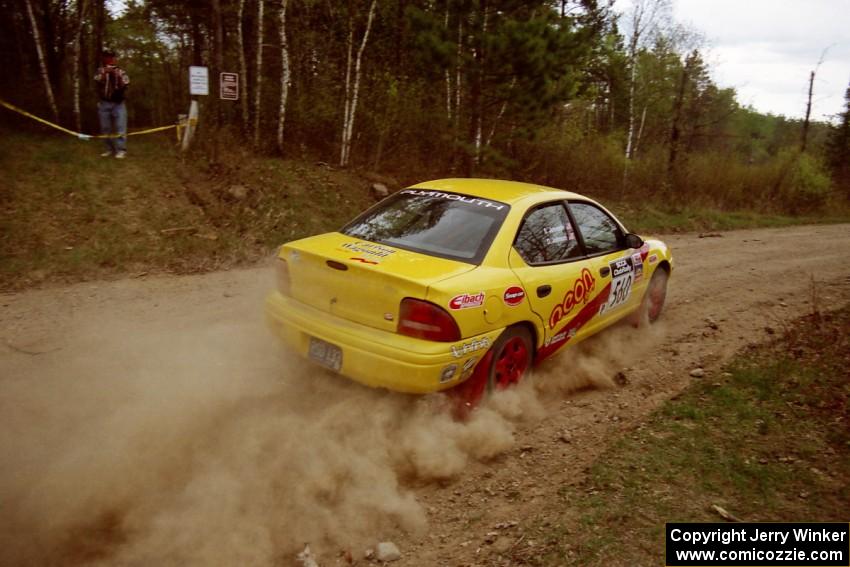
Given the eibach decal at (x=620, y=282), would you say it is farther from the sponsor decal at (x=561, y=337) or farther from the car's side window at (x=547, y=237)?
the car's side window at (x=547, y=237)

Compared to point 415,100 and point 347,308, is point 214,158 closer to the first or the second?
point 415,100

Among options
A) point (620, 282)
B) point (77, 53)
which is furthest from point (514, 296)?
point (77, 53)

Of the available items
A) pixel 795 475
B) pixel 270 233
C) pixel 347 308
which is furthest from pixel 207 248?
pixel 795 475

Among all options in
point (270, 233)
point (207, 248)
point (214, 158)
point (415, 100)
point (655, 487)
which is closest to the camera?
point (655, 487)

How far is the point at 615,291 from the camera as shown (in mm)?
5324

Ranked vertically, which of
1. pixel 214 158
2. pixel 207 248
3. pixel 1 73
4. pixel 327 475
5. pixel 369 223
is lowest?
pixel 327 475

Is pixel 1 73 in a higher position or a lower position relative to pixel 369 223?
higher

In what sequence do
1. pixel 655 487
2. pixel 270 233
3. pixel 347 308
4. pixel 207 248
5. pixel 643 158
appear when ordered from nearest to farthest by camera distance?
pixel 655 487, pixel 347 308, pixel 207 248, pixel 270 233, pixel 643 158

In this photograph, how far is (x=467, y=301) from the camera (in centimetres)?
366

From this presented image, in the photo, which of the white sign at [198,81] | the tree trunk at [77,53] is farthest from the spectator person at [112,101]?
the white sign at [198,81]

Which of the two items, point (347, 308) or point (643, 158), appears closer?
point (347, 308)

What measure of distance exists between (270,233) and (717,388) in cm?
698

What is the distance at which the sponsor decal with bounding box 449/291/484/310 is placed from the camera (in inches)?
141

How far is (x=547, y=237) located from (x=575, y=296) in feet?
1.80
